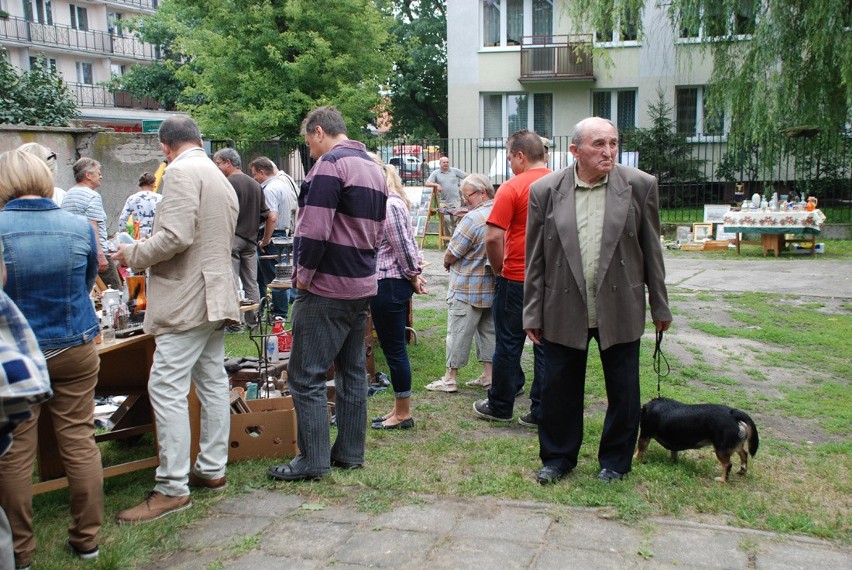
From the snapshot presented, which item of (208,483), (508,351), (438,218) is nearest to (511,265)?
(508,351)

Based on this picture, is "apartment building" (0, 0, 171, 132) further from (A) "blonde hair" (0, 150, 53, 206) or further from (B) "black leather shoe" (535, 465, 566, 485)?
(B) "black leather shoe" (535, 465, 566, 485)

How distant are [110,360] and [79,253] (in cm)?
155

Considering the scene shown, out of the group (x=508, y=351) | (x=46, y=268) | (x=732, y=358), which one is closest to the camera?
(x=46, y=268)

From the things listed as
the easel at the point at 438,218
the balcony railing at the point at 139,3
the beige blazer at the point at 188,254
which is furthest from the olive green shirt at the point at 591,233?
the balcony railing at the point at 139,3

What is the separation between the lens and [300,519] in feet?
Result: 13.5

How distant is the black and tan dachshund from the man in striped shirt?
175 cm

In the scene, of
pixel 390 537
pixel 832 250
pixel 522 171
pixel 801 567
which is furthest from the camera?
pixel 832 250

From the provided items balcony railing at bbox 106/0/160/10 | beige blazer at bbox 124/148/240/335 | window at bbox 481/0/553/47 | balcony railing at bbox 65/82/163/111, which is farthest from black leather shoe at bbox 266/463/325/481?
balcony railing at bbox 106/0/160/10

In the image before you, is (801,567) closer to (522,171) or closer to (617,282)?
(617,282)

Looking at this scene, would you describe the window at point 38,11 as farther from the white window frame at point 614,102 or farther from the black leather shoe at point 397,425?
the black leather shoe at point 397,425

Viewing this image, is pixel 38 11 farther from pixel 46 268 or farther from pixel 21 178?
pixel 46 268

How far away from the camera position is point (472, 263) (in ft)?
21.4

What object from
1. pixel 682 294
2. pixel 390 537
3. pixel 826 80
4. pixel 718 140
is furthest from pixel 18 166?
pixel 718 140

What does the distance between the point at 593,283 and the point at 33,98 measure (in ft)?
44.7
